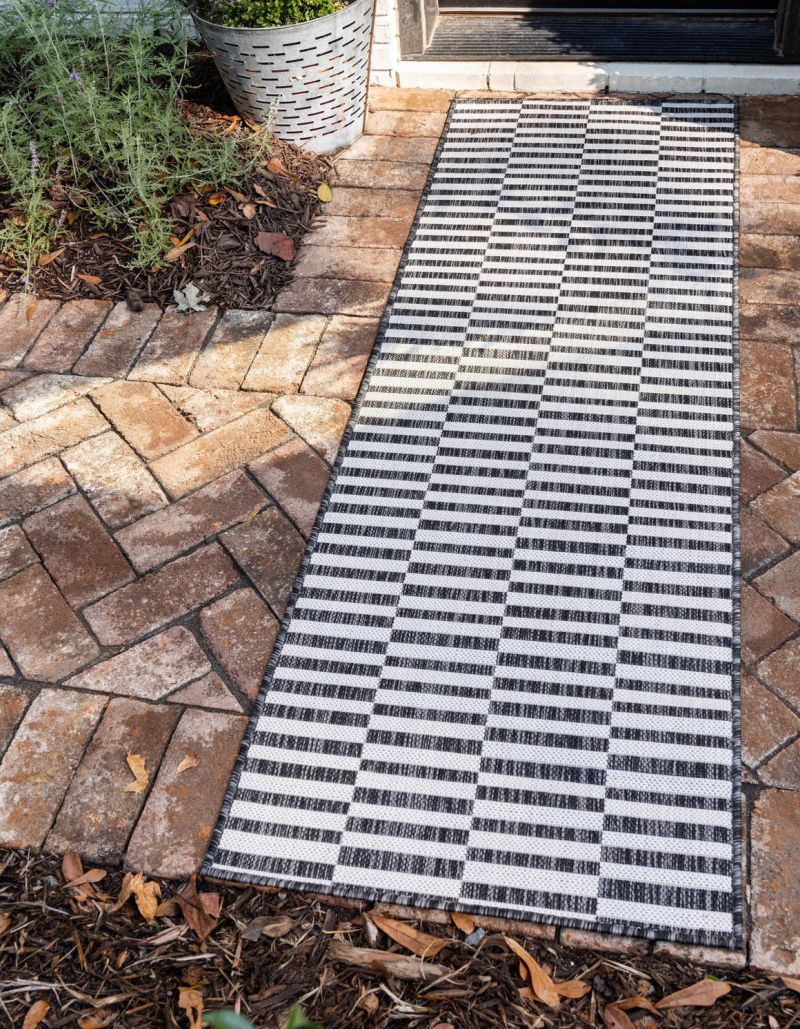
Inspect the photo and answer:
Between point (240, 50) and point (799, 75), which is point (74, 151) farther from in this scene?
point (799, 75)

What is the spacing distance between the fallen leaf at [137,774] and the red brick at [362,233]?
79.3 inches

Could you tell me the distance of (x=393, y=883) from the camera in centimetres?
203

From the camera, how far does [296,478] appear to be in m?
2.83

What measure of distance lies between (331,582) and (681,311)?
1.52 m

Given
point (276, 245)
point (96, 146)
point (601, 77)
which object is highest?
point (96, 146)

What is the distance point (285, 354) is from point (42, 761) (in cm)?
150

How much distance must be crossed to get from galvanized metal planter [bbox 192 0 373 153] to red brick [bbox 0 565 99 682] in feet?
6.98

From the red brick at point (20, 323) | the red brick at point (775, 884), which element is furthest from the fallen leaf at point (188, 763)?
the red brick at point (20, 323)

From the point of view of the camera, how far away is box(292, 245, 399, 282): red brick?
3.47 meters

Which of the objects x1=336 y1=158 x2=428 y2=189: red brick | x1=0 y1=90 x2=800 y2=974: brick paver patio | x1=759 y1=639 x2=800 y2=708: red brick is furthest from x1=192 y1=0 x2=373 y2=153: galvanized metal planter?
x1=759 y1=639 x2=800 y2=708: red brick

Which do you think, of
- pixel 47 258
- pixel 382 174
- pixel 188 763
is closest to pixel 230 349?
pixel 47 258

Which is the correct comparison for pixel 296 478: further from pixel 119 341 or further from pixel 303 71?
pixel 303 71

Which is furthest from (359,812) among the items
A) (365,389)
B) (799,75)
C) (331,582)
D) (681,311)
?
(799,75)

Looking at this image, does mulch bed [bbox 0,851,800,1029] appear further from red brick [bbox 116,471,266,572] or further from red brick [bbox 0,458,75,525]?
red brick [bbox 0,458,75,525]
